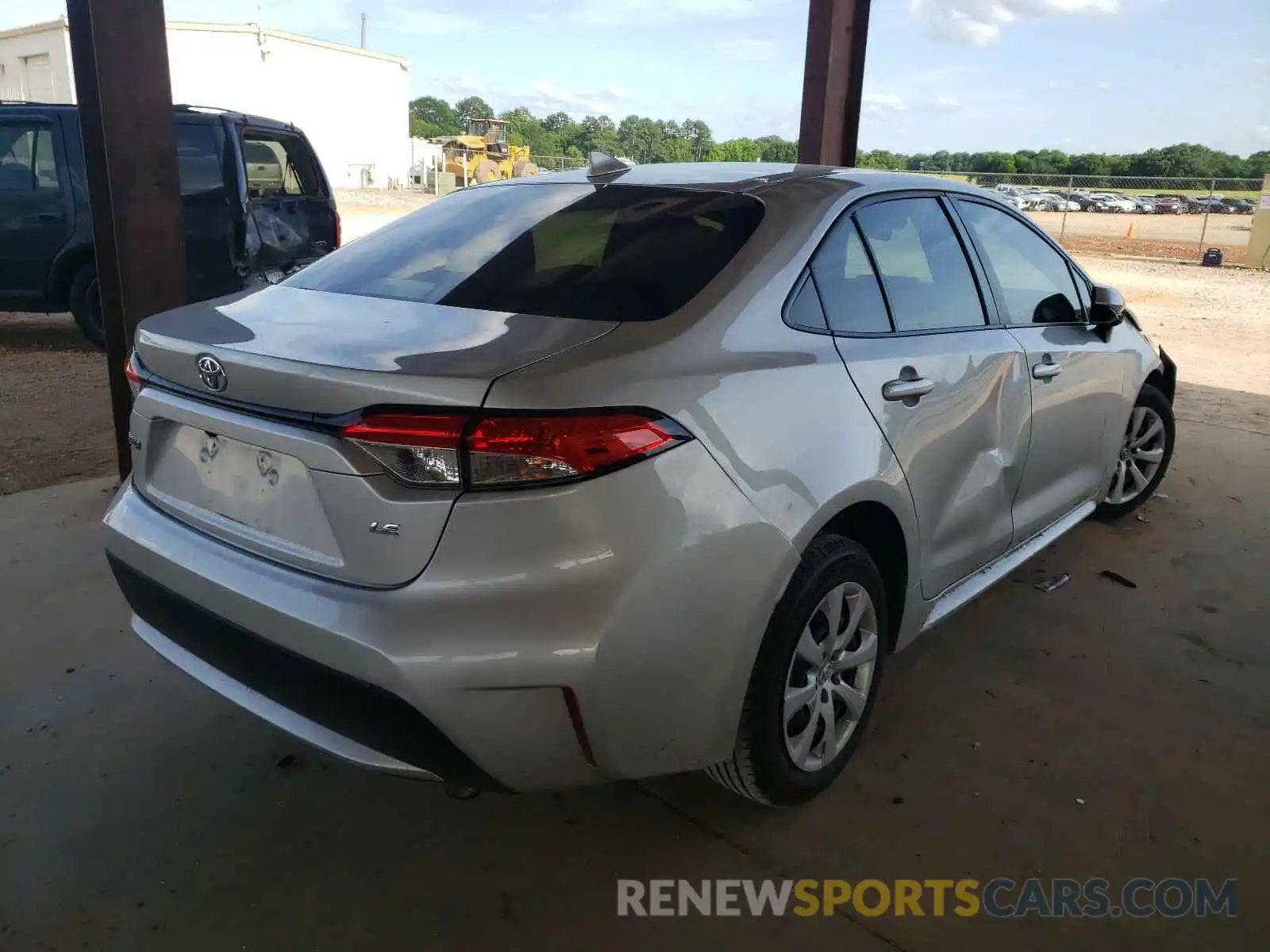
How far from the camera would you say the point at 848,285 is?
2.50 m

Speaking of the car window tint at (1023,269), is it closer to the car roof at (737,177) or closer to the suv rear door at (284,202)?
the car roof at (737,177)

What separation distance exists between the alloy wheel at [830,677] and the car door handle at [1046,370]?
45.7 inches

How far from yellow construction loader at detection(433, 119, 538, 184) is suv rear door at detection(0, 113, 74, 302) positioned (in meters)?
27.9

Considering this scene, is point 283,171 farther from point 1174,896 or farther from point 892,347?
point 1174,896

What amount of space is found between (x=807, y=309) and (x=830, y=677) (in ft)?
2.97

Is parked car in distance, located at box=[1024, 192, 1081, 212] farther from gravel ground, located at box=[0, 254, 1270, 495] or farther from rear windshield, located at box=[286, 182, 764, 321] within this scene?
rear windshield, located at box=[286, 182, 764, 321]

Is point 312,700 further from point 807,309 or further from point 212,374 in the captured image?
point 807,309

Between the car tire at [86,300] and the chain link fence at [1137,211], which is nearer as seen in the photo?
the car tire at [86,300]

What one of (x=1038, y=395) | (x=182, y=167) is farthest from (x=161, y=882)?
(x=182, y=167)

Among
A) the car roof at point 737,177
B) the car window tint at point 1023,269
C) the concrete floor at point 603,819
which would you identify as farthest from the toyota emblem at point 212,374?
the car window tint at point 1023,269

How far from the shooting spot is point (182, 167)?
25.6 ft

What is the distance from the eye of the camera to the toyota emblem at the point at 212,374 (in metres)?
1.99

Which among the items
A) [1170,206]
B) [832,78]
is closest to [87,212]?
[832,78]

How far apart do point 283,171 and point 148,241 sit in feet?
16.4
